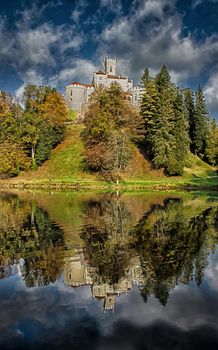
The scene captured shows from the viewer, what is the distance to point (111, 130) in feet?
205

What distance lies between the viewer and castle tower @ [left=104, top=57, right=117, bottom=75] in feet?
487

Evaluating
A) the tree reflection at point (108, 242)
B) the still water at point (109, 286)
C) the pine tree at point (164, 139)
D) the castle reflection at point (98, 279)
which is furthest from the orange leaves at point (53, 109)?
the castle reflection at point (98, 279)

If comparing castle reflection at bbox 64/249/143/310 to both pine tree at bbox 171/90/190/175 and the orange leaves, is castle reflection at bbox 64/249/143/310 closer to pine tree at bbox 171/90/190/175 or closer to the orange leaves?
pine tree at bbox 171/90/190/175

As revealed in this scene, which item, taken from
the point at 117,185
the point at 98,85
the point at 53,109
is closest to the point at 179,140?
the point at 117,185

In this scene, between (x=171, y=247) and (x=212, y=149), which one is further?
(x=212, y=149)

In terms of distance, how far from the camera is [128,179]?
61.0 metres

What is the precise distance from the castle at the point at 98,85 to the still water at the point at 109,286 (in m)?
104

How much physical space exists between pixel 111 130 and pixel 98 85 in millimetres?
65160

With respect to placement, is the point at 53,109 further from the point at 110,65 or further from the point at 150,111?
the point at 110,65

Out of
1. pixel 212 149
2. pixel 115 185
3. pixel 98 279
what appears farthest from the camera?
pixel 212 149

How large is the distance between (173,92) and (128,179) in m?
22.7

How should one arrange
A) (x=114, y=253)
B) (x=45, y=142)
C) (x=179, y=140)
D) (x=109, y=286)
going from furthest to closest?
(x=45, y=142) < (x=179, y=140) < (x=114, y=253) < (x=109, y=286)

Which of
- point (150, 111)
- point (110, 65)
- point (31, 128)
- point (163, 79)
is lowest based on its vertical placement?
point (31, 128)

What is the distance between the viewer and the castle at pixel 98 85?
431 ft
